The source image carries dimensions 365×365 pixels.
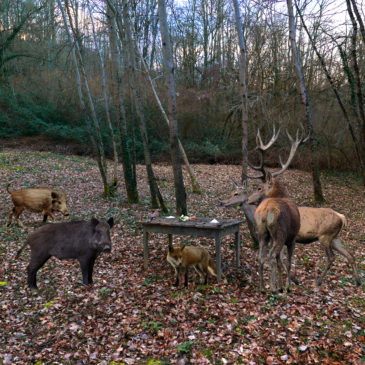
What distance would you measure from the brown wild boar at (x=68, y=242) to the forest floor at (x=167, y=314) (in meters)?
0.77

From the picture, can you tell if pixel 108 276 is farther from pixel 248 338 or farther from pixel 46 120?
pixel 46 120

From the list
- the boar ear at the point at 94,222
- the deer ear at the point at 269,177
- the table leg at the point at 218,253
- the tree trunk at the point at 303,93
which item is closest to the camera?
the boar ear at the point at 94,222

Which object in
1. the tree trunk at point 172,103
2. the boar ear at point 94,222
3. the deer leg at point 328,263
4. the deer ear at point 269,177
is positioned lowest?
the deer leg at point 328,263

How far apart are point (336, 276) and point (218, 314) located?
3106 mm

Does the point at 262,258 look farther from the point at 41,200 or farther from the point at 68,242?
the point at 41,200

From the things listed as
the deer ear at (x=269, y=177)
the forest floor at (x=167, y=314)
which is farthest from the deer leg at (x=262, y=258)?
the deer ear at (x=269, y=177)

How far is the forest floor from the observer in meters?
5.02

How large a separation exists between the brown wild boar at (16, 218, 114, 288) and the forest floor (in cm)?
77

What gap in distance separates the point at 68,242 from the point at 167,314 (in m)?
2.07

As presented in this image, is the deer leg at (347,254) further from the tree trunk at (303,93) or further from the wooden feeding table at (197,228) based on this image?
the tree trunk at (303,93)

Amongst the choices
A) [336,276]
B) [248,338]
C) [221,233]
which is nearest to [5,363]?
[248,338]

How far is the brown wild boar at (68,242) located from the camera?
580cm

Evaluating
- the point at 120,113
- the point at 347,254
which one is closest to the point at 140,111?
the point at 120,113

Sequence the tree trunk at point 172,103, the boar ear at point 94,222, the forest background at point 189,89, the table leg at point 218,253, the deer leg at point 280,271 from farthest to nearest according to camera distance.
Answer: the forest background at point 189,89, the tree trunk at point 172,103, the table leg at point 218,253, the deer leg at point 280,271, the boar ear at point 94,222
